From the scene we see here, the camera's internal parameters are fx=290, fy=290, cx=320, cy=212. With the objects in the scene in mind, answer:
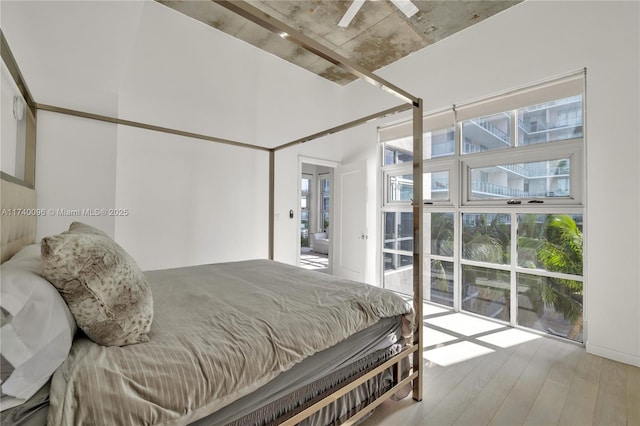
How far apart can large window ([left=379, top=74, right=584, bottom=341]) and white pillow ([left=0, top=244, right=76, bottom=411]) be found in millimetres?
3633

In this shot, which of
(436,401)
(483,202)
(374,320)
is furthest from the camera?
(483,202)

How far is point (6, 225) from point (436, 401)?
8.14ft

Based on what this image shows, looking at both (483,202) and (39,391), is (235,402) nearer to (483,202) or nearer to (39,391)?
(39,391)

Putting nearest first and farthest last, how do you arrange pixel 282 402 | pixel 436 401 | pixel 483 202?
pixel 282 402 < pixel 436 401 < pixel 483 202

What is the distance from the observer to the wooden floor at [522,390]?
168 cm

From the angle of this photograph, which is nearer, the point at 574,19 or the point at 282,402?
the point at 282,402

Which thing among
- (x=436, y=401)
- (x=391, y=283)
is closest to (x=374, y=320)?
(x=436, y=401)

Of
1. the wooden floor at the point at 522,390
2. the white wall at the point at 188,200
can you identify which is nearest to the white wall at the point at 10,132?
the white wall at the point at 188,200

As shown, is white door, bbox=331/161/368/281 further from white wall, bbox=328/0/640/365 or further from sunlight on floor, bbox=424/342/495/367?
white wall, bbox=328/0/640/365

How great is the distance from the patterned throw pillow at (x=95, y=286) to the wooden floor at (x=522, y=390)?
54.8 inches

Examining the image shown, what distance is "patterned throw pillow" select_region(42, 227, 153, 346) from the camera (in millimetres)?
907

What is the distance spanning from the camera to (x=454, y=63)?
3527 millimetres

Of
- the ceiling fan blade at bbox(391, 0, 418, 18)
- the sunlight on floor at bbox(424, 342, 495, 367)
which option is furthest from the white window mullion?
the ceiling fan blade at bbox(391, 0, 418, 18)

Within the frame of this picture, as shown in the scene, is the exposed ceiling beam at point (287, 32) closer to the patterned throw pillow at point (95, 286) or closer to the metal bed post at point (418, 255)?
the metal bed post at point (418, 255)
